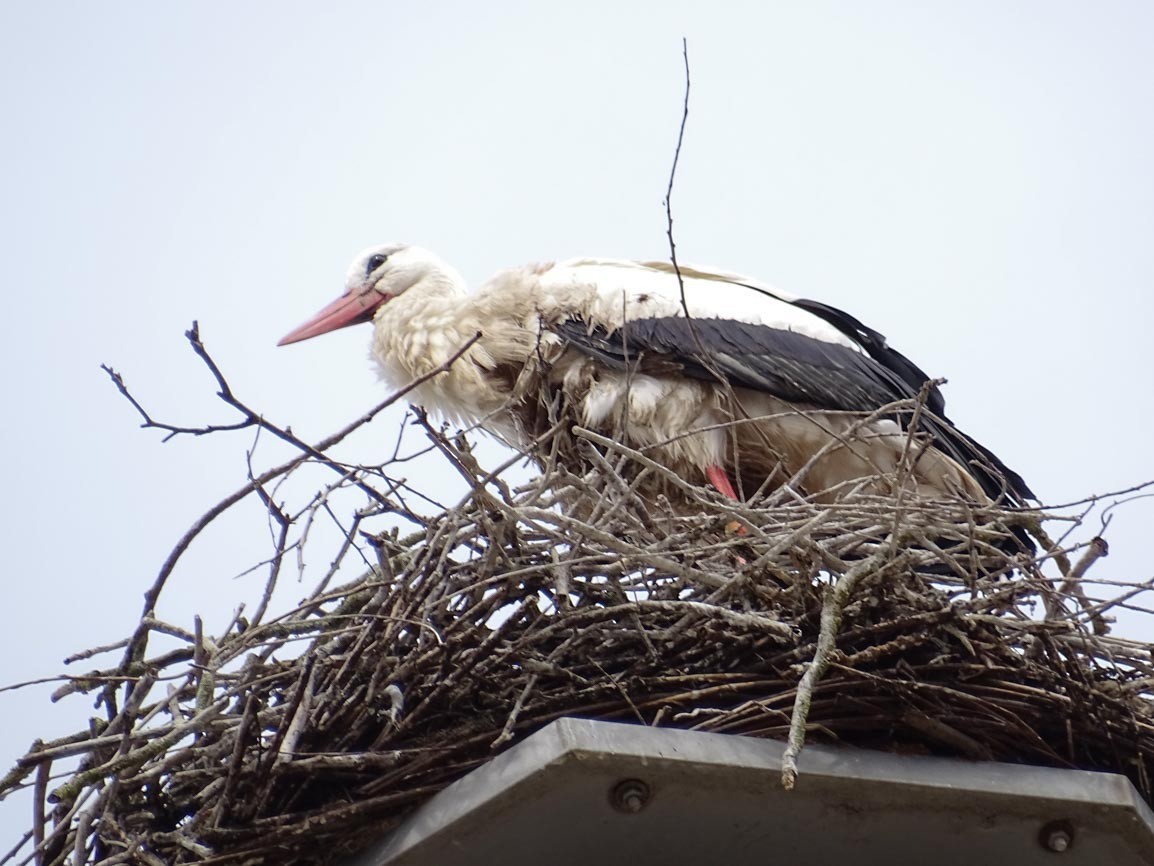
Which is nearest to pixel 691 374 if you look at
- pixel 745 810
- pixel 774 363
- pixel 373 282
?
pixel 774 363

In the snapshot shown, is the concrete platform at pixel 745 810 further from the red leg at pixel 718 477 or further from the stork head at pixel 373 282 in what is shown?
the stork head at pixel 373 282

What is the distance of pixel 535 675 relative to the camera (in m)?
2.22

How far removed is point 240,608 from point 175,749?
31 cm

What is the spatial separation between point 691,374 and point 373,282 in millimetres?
1286

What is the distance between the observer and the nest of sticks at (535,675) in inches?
84.7

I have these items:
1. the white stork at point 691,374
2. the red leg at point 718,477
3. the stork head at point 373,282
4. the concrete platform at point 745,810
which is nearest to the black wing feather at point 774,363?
the white stork at point 691,374

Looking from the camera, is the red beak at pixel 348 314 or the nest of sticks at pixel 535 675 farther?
the red beak at pixel 348 314

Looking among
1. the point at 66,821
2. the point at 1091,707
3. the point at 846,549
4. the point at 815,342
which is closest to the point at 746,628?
the point at 846,549

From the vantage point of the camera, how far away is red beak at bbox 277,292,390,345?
4.59m

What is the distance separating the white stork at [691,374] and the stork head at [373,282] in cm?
40

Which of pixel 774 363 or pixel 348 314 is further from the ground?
pixel 348 314

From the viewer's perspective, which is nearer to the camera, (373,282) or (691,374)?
(691,374)

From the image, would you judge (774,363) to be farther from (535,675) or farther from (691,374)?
(535,675)

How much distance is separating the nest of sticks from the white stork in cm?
110
